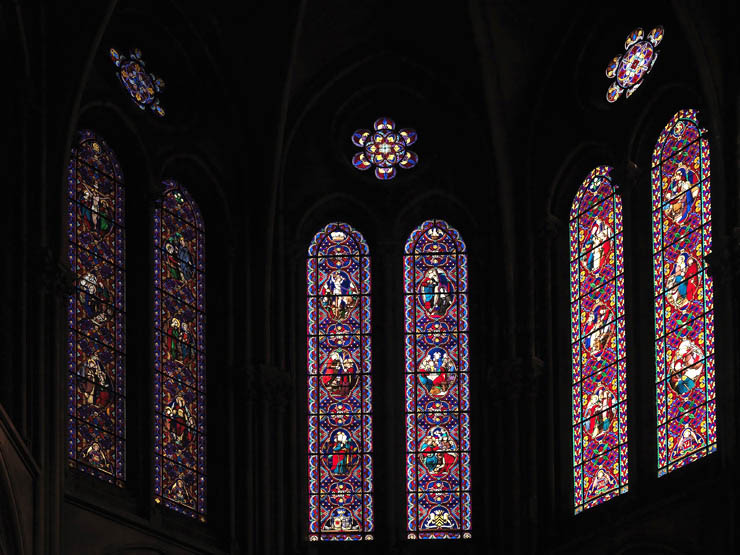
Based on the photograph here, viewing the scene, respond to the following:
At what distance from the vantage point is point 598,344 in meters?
26.1

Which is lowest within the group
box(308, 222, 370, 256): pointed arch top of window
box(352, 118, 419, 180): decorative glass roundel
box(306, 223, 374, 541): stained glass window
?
box(306, 223, 374, 541): stained glass window

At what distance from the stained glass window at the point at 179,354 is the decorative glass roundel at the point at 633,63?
17.6 ft

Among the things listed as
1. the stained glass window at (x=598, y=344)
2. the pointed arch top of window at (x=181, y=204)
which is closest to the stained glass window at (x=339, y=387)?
the pointed arch top of window at (x=181, y=204)

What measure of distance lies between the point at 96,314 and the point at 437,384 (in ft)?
15.1

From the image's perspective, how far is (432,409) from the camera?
90.2ft

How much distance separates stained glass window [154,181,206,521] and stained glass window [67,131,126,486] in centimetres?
56

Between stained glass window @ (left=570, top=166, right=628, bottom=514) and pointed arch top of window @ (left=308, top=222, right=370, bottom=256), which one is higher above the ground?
pointed arch top of window @ (left=308, top=222, right=370, bottom=256)

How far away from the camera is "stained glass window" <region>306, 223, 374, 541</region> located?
27109 millimetres

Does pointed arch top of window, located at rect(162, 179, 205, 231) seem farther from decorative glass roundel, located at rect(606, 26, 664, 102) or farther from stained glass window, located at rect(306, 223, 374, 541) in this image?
decorative glass roundel, located at rect(606, 26, 664, 102)

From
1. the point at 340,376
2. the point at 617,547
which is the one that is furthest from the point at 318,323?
the point at 617,547

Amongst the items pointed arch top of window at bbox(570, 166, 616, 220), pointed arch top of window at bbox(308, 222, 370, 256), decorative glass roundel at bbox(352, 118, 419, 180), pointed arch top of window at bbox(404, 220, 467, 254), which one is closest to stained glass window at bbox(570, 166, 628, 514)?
pointed arch top of window at bbox(570, 166, 616, 220)

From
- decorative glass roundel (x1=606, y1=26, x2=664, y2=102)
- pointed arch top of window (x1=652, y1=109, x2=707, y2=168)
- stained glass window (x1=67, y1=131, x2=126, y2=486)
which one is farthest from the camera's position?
decorative glass roundel (x1=606, y1=26, x2=664, y2=102)

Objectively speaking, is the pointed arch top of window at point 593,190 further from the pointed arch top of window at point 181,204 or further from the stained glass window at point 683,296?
the pointed arch top of window at point 181,204

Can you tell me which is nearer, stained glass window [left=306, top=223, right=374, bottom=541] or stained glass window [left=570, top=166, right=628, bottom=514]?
stained glass window [left=570, top=166, right=628, bottom=514]
